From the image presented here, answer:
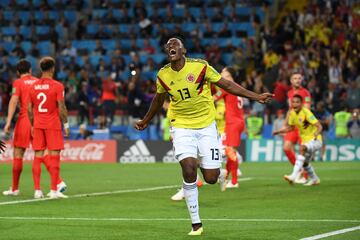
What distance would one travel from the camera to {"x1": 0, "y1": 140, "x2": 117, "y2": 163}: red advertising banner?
34.8 m

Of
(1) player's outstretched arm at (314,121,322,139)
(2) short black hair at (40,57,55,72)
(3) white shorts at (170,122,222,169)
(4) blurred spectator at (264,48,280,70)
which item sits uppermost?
(4) blurred spectator at (264,48,280,70)

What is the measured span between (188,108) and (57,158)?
574cm

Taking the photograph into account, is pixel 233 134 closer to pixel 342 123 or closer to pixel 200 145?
pixel 200 145

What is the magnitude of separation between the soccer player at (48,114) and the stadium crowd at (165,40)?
51.6ft

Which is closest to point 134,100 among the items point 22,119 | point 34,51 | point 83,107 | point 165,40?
point 83,107

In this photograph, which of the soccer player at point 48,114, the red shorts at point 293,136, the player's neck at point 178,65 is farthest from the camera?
the red shorts at point 293,136

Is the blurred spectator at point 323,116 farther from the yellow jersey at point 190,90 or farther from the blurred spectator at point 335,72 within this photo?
the yellow jersey at point 190,90

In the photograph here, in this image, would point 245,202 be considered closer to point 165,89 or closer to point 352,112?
point 165,89

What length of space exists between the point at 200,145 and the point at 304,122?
8800mm

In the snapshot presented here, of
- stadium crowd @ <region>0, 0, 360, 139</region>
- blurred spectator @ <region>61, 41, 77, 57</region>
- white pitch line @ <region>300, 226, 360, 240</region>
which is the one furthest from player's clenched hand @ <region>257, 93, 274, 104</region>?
blurred spectator @ <region>61, 41, 77, 57</region>

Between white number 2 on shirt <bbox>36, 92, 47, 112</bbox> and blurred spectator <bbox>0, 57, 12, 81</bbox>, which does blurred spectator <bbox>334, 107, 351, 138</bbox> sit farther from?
white number 2 on shirt <bbox>36, 92, 47, 112</bbox>

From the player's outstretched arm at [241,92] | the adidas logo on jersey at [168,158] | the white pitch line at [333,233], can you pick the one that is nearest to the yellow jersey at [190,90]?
the player's outstretched arm at [241,92]

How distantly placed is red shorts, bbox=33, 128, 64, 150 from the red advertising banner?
16.2m

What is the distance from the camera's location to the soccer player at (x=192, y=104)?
43.0 feet
